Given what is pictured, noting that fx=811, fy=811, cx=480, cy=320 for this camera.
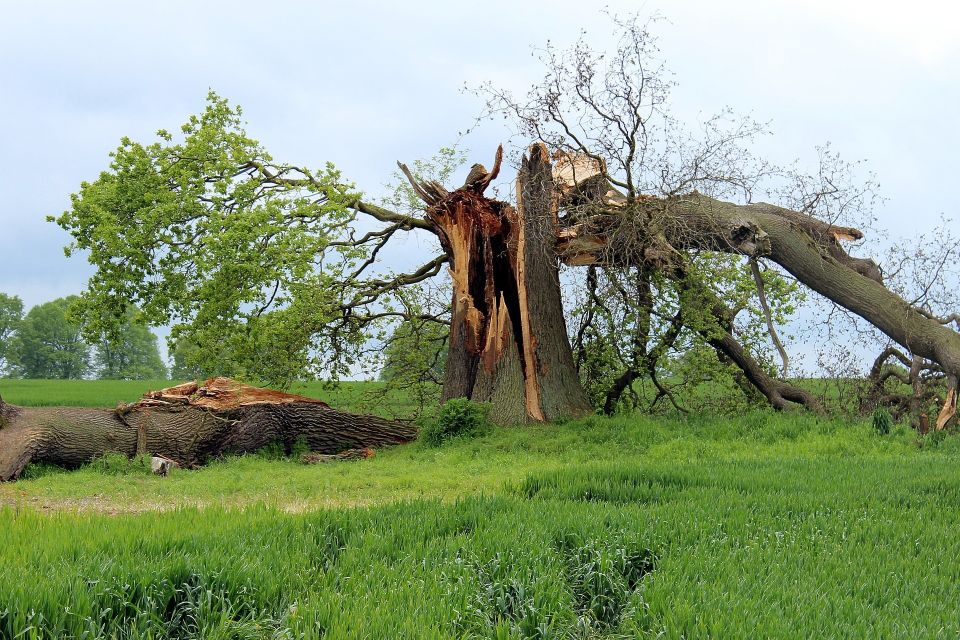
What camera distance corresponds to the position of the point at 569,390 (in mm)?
16047

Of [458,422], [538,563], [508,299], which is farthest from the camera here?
[508,299]

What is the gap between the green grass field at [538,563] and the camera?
431cm

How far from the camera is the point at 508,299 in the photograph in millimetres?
16938

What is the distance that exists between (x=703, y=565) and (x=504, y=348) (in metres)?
Answer: 10.8

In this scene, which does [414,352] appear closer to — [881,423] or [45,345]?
[881,423]

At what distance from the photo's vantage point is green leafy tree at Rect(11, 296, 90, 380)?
192ft

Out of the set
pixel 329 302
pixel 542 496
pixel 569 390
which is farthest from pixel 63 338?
pixel 542 496

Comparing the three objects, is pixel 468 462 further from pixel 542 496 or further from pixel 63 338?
pixel 63 338

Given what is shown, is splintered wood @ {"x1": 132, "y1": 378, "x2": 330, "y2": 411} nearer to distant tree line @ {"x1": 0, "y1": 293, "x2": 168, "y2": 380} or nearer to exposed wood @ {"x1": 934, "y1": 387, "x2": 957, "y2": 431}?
exposed wood @ {"x1": 934, "y1": 387, "x2": 957, "y2": 431}

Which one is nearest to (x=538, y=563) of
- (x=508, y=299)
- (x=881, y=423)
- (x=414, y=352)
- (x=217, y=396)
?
(x=881, y=423)

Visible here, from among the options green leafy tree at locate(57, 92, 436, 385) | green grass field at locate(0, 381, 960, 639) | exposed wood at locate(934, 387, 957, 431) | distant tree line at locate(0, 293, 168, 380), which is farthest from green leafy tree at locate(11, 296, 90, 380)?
exposed wood at locate(934, 387, 957, 431)

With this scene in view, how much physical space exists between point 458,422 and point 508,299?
319 centimetres

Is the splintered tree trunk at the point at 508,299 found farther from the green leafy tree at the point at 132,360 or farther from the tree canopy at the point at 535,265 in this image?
the green leafy tree at the point at 132,360

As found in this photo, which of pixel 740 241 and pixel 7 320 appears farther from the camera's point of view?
pixel 7 320
